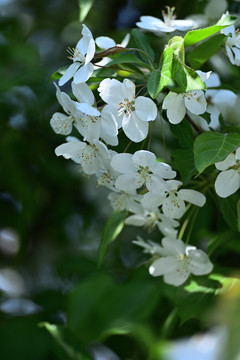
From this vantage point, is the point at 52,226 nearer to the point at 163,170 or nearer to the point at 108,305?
the point at 108,305

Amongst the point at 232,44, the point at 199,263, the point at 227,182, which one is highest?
the point at 232,44

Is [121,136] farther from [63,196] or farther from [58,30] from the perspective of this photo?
[58,30]

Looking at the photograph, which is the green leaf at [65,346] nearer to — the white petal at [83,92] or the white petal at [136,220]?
the white petal at [136,220]

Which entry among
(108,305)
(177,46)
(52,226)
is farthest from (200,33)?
(52,226)

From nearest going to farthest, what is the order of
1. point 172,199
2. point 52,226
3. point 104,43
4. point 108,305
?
point 172,199 → point 104,43 → point 108,305 → point 52,226

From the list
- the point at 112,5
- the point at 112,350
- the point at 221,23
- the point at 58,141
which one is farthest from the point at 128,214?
the point at 112,5

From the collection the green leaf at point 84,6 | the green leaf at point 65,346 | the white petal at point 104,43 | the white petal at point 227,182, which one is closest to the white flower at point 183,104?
the white petal at point 227,182

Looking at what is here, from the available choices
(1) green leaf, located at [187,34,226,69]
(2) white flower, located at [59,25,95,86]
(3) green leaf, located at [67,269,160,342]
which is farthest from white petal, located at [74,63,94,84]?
(3) green leaf, located at [67,269,160,342]
